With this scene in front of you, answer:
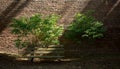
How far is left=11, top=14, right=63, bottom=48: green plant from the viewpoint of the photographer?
9.83 meters

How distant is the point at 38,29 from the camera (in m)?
9.99

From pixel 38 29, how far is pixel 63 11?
205cm

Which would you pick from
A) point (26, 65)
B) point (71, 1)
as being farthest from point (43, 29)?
point (71, 1)

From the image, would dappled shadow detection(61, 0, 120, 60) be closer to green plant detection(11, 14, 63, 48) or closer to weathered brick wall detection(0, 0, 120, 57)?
weathered brick wall detection(0, 0, 120, 57)

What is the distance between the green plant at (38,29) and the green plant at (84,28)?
2.39ft

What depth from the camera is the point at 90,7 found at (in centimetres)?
1166

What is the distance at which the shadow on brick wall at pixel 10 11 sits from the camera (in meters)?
11.2

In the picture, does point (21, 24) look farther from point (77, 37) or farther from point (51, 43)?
point (77, 37)

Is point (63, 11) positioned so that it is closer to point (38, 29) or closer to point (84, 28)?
point (84, 28)

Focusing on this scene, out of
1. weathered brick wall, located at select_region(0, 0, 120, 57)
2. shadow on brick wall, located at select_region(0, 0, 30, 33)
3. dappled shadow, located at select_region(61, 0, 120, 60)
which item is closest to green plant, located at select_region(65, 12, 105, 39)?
dappled shadow, located at select_region(61, 0, 120, 60)

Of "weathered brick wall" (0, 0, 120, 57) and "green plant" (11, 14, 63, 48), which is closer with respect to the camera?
"green plant" (11, 14, 63, 48)

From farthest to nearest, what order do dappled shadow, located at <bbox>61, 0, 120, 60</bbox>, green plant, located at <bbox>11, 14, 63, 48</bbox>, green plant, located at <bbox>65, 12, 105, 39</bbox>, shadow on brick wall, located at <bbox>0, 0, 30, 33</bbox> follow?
1. dappled shadow, located at <bbox>61, 0, 120, 60</bbox>
2. shadow on brick wall, located at <bbox>0, 0, 30, 33</bbox>
3. green plant, located at <bbox>65, 12, 105, 39</bbox>
4. green plant, located at <bbox>11, 14, 63, 48</bbox>

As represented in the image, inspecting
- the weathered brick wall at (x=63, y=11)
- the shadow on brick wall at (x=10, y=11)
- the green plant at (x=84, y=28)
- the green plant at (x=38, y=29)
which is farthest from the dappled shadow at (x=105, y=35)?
the shadow on brick wall at (x=10, y=11)

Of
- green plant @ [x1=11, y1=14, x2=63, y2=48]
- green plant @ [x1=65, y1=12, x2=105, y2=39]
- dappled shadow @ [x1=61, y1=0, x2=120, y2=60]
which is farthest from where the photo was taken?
dappled shadow @ [x1=61, y1=0, x2=120, y2=60]
